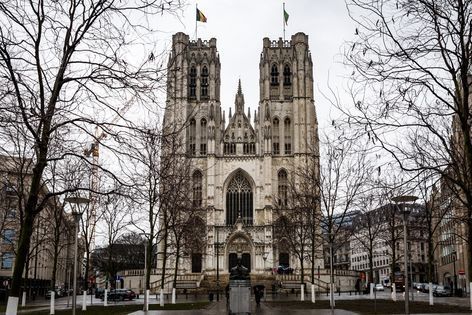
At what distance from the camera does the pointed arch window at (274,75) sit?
78.9 m

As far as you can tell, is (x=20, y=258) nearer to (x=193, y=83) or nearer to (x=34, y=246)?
(x=34, y=246)

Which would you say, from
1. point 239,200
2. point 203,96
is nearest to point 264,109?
point 203,96

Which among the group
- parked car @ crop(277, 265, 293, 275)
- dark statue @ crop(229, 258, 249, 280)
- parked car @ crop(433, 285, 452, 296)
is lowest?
parked car @ crop(433, 285, 452, 296)

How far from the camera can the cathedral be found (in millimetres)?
71312

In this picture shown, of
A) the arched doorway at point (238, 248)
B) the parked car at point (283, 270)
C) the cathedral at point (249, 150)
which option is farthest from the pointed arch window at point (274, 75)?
the parked car at point (283, 270)

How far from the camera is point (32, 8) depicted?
38.8 ft

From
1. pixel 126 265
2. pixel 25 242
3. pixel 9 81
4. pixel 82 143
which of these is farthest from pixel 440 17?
pixel 126 265

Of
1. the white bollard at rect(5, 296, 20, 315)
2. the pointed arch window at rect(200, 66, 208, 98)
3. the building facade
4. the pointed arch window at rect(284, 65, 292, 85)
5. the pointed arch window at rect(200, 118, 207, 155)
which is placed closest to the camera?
the white bollard at rect(5, 296, 20, 315)

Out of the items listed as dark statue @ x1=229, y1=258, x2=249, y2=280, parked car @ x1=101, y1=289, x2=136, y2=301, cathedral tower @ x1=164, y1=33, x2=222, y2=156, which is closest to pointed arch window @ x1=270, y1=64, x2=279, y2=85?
cathedral tower @ x1=164, y1=33, x2=222, y2=156

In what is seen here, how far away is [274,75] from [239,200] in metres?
18.3

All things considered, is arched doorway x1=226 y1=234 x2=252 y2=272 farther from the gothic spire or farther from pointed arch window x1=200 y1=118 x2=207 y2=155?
the gothic spire

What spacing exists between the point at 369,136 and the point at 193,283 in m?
57.5

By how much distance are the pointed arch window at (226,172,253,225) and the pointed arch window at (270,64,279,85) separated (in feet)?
45.5

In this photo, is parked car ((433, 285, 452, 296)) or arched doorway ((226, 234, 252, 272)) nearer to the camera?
parked car ((433, 285, 452, 296))
